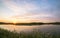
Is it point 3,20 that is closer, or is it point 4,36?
point 4,36

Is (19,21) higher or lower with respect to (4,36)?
higher

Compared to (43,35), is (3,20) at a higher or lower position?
higher

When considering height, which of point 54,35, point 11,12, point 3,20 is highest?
point 11,12

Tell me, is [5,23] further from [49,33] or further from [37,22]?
[49,33]

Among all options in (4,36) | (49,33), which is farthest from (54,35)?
(4,36)

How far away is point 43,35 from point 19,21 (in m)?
0.72

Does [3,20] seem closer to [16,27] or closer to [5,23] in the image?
[5,23]

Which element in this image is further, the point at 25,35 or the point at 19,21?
the point at 19,21

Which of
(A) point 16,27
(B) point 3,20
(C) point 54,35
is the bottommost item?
(C) point 54,35

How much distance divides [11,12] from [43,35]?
3.50 feet

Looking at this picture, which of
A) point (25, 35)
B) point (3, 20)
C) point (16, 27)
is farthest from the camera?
point (3, 20)

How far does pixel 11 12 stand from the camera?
316 centimetres

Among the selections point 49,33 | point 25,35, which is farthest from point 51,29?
point 25,35

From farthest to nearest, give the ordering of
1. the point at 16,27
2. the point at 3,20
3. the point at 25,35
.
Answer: the point at 3,20, the point at 16,27, the point at 25,35
